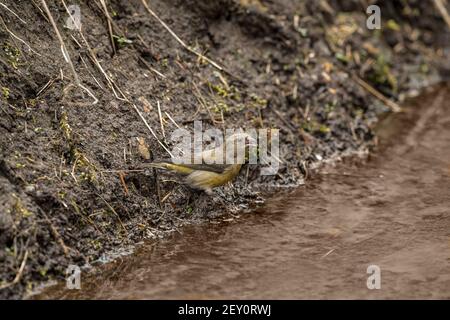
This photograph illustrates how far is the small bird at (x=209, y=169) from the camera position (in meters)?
6.55

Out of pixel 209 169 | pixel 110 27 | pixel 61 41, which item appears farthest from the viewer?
pixel 110 27

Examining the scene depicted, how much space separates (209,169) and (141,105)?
1.02 metres

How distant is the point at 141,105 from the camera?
6980mm

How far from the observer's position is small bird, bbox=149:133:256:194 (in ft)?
21.5

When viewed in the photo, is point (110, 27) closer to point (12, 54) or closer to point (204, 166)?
point (12, 54)

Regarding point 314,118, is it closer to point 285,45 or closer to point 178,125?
point 285,45

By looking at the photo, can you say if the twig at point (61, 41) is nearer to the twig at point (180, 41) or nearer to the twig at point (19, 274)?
the twig at point (180, 41)

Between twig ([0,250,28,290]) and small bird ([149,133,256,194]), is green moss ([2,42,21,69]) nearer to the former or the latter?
small bird ([149,133,256,194])

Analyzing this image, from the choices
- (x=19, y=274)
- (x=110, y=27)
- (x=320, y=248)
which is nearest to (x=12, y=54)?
(x=110, y=27)

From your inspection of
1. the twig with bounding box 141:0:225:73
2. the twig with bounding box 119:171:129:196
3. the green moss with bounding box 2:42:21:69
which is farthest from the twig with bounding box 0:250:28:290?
the twig with bounding box 141:0:225:73

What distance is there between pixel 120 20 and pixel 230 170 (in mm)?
2216

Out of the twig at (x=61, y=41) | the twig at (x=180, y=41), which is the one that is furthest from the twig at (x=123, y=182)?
the twig at (x=180, y=41)

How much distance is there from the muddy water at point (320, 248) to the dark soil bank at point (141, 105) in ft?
1.05

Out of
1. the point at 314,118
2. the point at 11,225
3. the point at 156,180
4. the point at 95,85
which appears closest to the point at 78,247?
the point at 11,225
